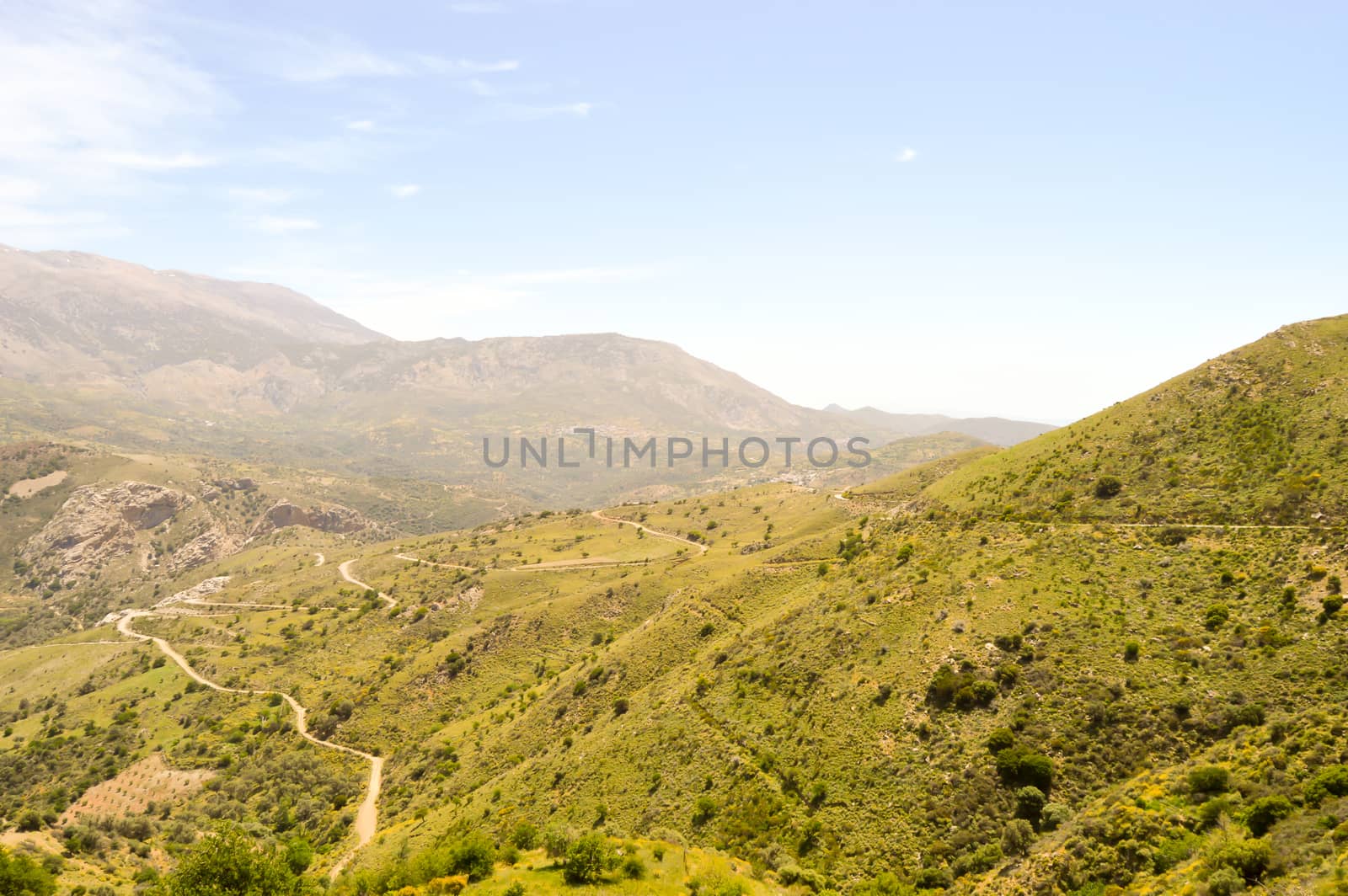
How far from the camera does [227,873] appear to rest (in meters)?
42.9

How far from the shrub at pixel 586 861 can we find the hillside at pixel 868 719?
56 cm

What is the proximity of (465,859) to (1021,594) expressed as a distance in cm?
5207

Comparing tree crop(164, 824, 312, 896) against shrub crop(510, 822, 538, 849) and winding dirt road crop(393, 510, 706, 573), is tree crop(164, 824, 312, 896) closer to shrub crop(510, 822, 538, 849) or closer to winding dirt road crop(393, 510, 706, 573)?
shrub crop(510, 822, 538, 849)

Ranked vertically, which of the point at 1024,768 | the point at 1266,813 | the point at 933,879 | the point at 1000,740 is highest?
the point at 1266,813

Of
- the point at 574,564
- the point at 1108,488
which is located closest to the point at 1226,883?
the point at 1108,488

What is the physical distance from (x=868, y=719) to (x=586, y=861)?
24876 mm

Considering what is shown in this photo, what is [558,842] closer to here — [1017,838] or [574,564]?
[1017,838]

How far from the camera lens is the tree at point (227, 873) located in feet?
137

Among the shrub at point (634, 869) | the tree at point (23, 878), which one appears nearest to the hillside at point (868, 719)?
the shrub at point (634, 869)

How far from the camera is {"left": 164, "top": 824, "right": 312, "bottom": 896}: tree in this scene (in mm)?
41906

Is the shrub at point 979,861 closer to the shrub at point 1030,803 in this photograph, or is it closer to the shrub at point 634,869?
the shrub at point 1030,803

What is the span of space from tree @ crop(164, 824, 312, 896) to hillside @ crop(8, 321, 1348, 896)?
268 inches

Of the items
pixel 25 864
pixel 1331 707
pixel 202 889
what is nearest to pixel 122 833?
pixel 25 864

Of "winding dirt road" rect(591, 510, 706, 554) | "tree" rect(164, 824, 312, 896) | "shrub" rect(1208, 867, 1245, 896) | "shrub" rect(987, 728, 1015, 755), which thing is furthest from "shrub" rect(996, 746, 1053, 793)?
"winding dirt road" rect(591, 510, 706, 554)
